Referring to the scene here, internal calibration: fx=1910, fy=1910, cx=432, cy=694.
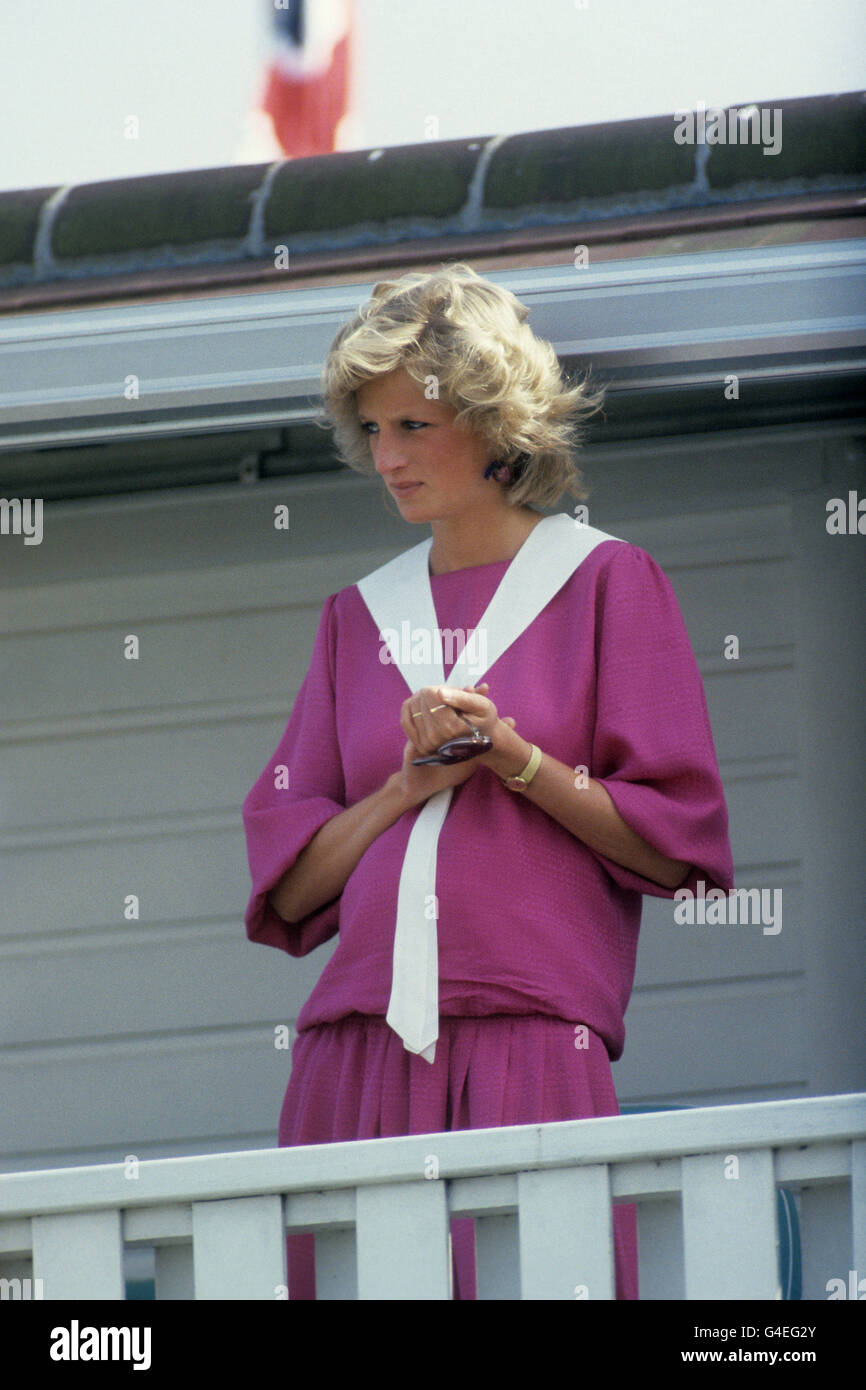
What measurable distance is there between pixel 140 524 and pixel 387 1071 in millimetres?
1860

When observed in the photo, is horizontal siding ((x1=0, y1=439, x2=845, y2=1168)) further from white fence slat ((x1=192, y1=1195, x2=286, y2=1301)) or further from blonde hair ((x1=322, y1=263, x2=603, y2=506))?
white fence slat ((x1=192, y1=1195, x2=286, y2=1301))

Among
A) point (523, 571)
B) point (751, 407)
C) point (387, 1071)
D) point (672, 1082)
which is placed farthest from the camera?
point (672, 1082)

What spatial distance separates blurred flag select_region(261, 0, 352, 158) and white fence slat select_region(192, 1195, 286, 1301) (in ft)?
14.4

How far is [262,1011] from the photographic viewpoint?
13.4 feet

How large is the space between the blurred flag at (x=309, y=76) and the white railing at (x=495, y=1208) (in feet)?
14.4

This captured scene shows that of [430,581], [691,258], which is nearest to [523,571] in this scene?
[430,581]

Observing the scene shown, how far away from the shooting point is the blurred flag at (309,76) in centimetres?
618

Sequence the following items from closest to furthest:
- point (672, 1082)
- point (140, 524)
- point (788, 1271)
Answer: point (788, 1271) → point (672, 1082) → point (140, 524)

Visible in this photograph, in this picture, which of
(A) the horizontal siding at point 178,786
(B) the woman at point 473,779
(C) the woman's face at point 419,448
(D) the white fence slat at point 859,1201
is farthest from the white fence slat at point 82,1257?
(A) the horizontal siding at point 178,786

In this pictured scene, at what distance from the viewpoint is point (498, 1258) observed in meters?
2.30

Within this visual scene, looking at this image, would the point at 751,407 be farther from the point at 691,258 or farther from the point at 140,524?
the point at 140,524

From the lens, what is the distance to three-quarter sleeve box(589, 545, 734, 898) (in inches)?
104

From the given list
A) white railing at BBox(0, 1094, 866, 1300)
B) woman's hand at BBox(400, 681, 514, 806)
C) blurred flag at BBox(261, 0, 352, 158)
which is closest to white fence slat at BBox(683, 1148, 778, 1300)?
white railing at BBox(0, 1094, 866, 1300)

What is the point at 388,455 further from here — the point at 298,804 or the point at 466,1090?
the point at 466,1090
